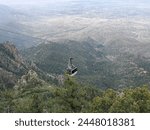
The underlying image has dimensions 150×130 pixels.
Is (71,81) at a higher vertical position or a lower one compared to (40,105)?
higher

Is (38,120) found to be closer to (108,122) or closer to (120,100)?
(108,122)

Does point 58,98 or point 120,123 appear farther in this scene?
point 58,98

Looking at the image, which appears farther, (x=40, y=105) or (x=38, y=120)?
(x=40, y=105)

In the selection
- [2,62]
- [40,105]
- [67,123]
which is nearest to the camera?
[67,123]

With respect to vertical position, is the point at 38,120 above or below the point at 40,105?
above

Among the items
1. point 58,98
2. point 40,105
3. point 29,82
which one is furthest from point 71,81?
point 29,82

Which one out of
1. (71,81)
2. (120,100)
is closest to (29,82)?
(71,81)

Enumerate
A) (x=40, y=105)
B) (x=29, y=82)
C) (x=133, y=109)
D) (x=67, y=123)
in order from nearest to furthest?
(x=67, y=123)
(x=133, y=109)
(x=40, y=105)
(x=29, y=82)

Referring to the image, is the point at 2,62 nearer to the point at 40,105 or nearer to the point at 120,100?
the point at 40,105

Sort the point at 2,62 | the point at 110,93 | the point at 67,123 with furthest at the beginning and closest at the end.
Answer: the point at 2,62 → the point at 110,93 → the point at 67,123
